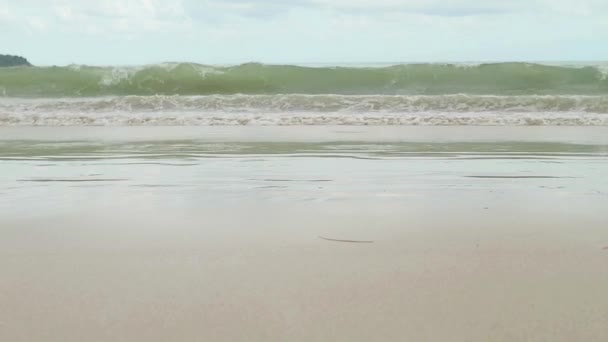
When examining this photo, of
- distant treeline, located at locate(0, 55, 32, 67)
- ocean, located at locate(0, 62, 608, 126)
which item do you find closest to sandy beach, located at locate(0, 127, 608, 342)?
ocean, located at locate(0, 62, 608, 126)

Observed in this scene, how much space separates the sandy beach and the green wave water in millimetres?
13122

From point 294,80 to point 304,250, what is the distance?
55.5ft

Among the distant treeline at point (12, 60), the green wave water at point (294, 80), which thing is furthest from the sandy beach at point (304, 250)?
the distant treeline at point (12, 60)

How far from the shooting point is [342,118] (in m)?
11.4

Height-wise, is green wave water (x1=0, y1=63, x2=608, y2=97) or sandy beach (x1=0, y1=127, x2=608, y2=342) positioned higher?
green wave water (x1=0, y1=63, x2=608, y2=97)

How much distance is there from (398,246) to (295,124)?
814 cm

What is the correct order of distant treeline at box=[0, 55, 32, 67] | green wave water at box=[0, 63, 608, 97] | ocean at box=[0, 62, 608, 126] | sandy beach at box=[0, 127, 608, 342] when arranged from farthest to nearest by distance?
distant treeline at box=[0, 55, 32, 67] < green wave water at box=[0, 63, 608, 97] < ocean at box=[0, 62, 608, 126] < sandy beach at box=[0, 127, 608, 342]

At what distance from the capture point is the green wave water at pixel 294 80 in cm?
1877

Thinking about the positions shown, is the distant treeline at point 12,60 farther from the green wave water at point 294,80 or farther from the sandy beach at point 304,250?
the sandy beach at point 304,250

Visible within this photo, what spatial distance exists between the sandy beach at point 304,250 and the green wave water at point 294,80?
1312 cm

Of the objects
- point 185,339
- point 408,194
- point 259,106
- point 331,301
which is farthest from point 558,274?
point 259,106

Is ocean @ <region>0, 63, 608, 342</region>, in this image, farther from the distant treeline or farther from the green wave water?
the distant treeline

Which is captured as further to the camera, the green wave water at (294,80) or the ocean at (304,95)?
the green wave water at (294,80)

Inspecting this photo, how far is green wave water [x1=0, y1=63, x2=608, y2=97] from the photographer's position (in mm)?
18766
